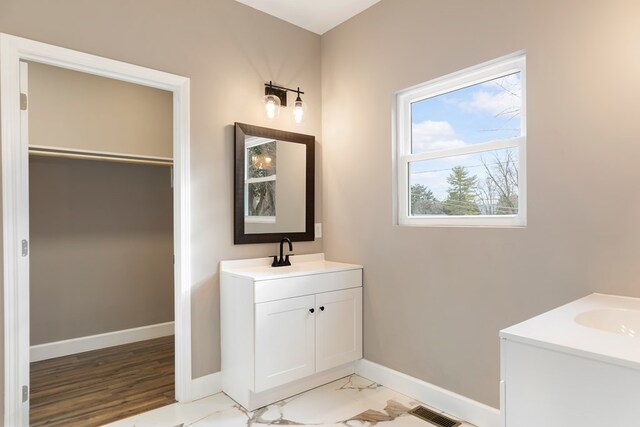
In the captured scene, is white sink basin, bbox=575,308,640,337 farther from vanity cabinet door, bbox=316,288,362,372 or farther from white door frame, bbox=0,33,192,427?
white door frame, bbox=0,33,192,427

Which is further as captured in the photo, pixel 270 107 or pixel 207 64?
pixel 270 107

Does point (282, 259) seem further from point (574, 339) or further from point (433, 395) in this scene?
point (574, 339)

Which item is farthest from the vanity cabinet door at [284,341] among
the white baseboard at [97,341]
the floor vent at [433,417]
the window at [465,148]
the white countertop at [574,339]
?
the white baseboard at [97,341]

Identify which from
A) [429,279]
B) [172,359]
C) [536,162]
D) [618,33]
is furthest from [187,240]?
[618,33]

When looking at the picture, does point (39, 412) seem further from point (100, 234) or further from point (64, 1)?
point (64, 1)

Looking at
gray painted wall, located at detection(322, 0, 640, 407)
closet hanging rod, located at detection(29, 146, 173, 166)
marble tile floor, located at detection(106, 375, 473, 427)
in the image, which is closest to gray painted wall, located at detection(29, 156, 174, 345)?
closet hanging rod, located at detection(29, 146, 173, 166)

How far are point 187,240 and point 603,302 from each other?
2.29 m

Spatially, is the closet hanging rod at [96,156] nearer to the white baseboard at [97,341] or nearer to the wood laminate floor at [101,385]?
the white baseboard at [97,341]

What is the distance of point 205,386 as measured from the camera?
2592mm

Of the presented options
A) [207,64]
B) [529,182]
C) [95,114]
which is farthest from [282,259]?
[95,114]

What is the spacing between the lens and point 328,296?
2.69m

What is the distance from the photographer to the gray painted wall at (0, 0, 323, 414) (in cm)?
223

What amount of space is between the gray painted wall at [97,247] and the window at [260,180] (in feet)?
5.17

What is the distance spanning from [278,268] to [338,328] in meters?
0.61
